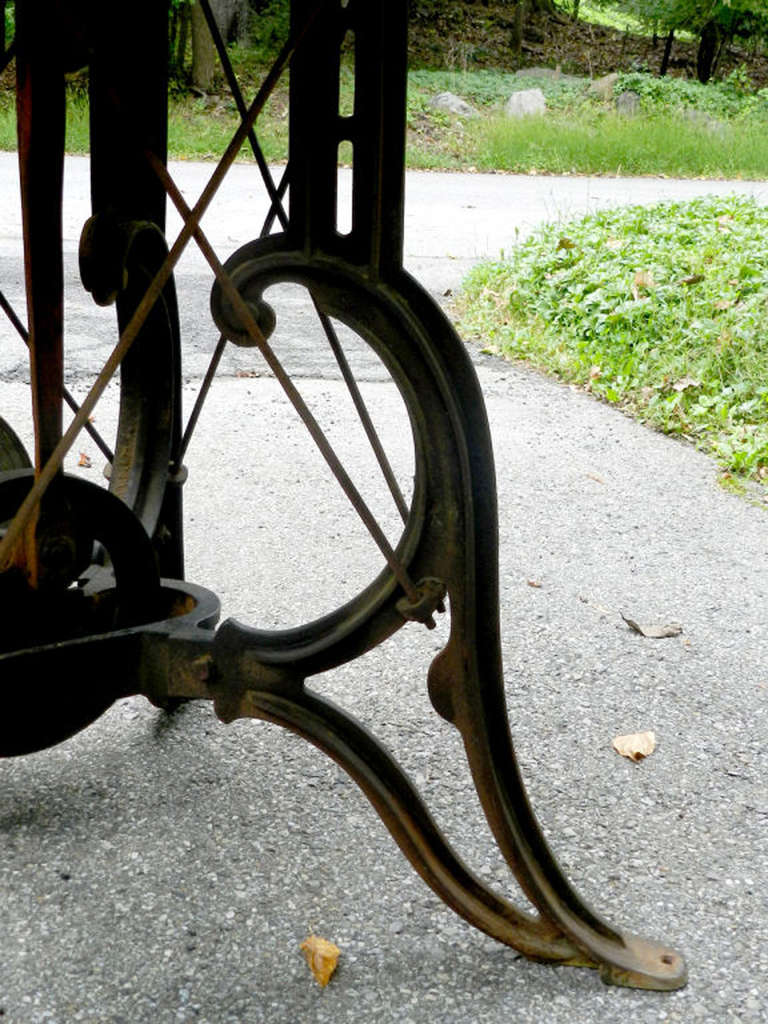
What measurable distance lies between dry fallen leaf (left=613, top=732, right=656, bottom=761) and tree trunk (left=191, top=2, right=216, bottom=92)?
13255mm

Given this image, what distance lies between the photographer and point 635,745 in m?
2.07

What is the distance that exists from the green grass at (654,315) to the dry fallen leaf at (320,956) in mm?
2443

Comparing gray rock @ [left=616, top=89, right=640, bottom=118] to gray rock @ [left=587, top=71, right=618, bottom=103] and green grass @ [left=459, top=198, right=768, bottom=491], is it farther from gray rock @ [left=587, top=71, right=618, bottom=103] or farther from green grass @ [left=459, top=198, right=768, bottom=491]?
green grass @ [left=459, top=198, right=768, bottom=491]

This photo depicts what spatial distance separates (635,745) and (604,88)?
15693 millimetres

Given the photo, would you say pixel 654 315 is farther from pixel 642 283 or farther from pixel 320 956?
pixel 320 956

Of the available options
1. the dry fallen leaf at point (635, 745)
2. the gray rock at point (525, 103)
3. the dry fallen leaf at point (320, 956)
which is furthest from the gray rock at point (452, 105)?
the dry fallen leaf at point (320, 956)

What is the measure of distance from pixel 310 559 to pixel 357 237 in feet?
5.15

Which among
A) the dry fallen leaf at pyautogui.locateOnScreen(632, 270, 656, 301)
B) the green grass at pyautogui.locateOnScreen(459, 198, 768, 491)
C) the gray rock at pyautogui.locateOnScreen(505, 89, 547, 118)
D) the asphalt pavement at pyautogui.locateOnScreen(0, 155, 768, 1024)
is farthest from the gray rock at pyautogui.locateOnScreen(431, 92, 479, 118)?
the asphalt pavement at pyautogui.locateOnScreen(0, 155, 768, 1024)

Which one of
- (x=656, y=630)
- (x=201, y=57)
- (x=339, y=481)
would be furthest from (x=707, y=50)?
(x=339, y=481)

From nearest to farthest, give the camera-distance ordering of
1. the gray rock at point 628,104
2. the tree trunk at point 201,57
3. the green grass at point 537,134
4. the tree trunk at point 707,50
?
the green grass at point 537,134, the tree trunk at point 201,57, the gray rock at point 628,104, the tree trunk at point 707,50

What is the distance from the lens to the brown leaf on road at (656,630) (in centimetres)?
252

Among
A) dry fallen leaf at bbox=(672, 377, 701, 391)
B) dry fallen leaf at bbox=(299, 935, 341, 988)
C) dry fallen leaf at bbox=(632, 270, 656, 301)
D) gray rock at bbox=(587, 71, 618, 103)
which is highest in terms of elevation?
gray rock at bbox=(587, 71, 618, 103)

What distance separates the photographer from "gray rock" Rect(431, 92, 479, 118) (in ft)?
46.5

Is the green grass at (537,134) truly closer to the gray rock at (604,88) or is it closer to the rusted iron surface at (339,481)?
the gray rock at (604,88)
